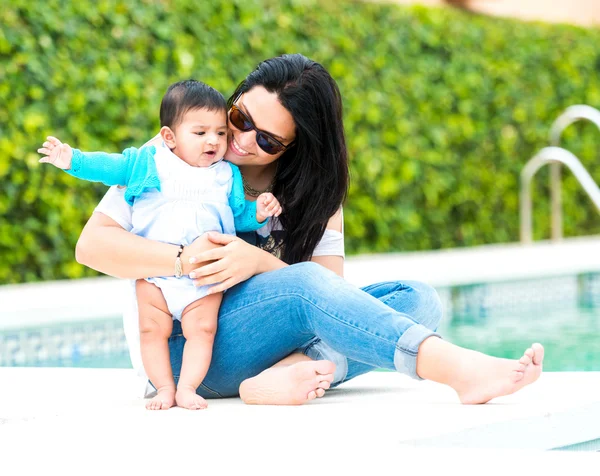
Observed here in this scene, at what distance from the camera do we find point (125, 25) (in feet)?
24.4

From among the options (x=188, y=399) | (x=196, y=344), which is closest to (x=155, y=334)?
(x=196, y=344)

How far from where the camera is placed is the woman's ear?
3.13m

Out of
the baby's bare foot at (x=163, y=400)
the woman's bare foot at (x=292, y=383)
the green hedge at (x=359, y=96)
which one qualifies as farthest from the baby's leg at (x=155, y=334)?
the green hedge at (x=359, y=96)


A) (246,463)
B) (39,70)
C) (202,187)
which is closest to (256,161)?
(202,187)

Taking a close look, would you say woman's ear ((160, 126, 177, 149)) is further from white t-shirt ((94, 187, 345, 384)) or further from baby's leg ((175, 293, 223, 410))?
baby's leg ((175, 293, 223, 410))

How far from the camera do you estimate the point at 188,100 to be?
3.10 m

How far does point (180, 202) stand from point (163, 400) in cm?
64

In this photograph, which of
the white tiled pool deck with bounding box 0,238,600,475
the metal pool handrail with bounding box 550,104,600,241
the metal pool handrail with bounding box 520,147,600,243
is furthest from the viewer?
the metal pool handrail with bounding box 550,104,600,241

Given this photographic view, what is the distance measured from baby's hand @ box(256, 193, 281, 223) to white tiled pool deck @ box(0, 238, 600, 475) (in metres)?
0.62

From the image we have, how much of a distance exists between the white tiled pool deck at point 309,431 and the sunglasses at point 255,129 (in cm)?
86

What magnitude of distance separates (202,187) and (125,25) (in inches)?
187

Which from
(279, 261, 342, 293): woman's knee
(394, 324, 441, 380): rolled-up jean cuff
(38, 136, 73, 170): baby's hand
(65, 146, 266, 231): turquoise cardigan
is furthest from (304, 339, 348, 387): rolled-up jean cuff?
(38, 136, 73, 170): baby's hand

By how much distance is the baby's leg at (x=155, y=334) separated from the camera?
2990mm

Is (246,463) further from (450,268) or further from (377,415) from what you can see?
(450,268)
